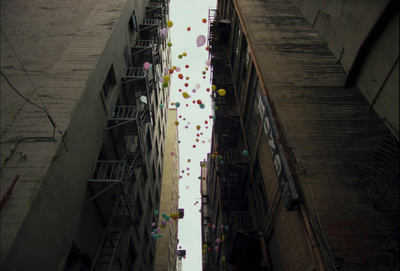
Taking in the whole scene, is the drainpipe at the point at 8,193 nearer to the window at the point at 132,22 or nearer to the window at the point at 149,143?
the window at the point at 132,22

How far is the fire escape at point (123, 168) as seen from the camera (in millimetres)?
10195

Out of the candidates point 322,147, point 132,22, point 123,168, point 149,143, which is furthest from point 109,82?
point 322,147

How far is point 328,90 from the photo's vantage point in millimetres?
10797

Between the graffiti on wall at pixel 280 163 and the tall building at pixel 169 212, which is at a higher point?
the tall building at pixel 169 212

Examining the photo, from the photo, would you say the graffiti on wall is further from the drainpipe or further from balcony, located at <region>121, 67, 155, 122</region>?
the drainpipe

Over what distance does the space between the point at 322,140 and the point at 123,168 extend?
6.82 metres

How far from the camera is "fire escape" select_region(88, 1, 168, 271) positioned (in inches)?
401

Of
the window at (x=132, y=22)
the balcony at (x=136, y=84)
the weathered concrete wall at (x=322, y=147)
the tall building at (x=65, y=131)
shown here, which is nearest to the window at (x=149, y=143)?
the balcony at (x=136, y=84)

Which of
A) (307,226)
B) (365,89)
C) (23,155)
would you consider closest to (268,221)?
(307,226)

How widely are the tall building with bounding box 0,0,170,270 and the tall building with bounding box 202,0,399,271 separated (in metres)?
5.79

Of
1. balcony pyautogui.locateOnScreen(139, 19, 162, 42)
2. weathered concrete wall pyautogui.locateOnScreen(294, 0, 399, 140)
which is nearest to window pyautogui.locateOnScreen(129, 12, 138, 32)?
balcony pyautogui.locateOnScreen(139, 19, 162, 42)

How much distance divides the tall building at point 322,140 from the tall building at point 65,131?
19.0 ft

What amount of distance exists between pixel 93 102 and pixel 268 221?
8.40 m

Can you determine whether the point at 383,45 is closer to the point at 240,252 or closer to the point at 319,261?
the point at 319,261
